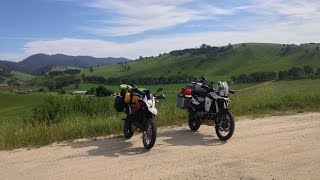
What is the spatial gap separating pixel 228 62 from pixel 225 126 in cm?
13858

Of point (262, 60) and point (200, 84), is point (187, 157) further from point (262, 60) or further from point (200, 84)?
point (262, 60)

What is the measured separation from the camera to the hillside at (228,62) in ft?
431

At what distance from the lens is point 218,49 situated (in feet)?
551

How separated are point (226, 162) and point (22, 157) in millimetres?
3875

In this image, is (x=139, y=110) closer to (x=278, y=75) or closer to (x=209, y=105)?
(x=209, y=105)

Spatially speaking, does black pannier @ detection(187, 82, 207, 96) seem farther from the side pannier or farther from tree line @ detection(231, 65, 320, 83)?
tree line @ detection(231, 65, 320, 83)

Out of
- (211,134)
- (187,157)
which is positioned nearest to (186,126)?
(211,134)

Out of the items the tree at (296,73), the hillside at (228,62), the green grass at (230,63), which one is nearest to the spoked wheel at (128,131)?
the tree at (296,73)

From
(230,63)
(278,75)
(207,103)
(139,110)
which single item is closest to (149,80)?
(230,63)

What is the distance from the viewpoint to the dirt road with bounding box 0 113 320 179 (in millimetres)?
6691

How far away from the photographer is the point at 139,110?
30.2 ft

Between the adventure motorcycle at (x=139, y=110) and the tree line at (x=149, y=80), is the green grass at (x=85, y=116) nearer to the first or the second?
Answer: the adventure motorcycle at (x=139, y=110)

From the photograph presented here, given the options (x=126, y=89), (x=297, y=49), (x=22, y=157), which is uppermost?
(x=297, y=49)

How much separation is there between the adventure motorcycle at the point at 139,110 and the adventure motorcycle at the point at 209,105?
1.19 metres
